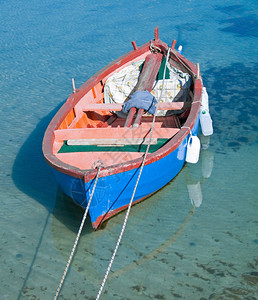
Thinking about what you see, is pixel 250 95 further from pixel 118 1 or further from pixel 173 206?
pixel 118 1

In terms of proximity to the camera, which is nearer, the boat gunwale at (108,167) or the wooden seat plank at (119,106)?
the boat gunwale at (108,167)

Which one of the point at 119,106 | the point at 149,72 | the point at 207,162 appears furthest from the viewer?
the point at 149,72

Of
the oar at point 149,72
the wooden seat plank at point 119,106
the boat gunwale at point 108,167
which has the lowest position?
the wooden seat plank at point 119,106

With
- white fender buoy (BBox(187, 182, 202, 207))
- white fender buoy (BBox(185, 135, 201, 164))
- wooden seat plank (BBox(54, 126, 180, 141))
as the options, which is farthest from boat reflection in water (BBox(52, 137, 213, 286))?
wooden seat plank (BBox(54, 126, 180, 141))

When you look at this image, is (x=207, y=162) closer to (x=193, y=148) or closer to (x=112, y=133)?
(x=193, y=148)

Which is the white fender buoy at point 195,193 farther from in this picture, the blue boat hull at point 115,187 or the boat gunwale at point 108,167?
the boat gunwale at point 108,167

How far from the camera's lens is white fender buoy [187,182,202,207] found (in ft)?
22.4

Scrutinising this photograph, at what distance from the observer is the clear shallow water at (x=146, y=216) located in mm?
5262

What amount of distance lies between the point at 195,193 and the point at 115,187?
2135 millimetres

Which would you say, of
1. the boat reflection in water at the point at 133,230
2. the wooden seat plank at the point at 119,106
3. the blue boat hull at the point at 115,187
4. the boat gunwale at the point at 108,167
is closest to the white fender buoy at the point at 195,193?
the boat reflection in water at the point at 133,230

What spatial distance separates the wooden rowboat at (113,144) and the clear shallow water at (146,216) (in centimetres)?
59

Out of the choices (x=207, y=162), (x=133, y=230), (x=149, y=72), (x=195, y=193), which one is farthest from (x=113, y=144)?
(x=149, y=72)

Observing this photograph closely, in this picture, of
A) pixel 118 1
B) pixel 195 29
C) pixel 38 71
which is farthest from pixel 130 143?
pixel 118 1

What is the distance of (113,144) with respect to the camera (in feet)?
21.4
